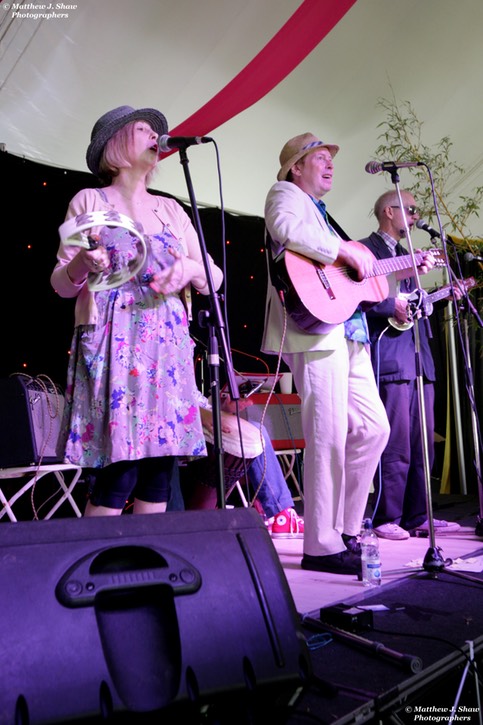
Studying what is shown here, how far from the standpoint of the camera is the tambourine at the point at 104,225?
141 cm

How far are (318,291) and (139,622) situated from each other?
1.78 m

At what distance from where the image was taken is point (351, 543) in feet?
9.00

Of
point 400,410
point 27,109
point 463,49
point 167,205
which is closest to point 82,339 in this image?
point 167,205

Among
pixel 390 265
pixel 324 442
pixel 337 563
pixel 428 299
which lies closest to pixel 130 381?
pixel 324 442

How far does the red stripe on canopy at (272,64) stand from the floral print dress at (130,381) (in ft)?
10.5

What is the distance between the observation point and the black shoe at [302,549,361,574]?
2.52 metres

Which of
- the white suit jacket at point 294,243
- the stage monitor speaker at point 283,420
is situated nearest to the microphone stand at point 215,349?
the white suit jacket at point 294,243

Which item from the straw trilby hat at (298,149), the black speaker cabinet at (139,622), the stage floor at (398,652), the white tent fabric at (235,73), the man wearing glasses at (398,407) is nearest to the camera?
the black speaker cabinet at (139,622)

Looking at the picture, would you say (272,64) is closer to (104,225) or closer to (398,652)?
(104,225)

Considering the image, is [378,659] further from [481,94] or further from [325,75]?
[481,94]

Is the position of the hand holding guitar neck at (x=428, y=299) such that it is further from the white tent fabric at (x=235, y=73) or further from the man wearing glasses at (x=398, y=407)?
the white tent fabric at (x=235, y=73)

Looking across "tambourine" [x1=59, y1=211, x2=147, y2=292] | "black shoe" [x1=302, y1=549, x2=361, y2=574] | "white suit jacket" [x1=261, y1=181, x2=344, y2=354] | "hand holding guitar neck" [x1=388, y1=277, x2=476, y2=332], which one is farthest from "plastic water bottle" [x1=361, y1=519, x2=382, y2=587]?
"tambourine" [x1=59, y1=211, x2=147, y2=292]

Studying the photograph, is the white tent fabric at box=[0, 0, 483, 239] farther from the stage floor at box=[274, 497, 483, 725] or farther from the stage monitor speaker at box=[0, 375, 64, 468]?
the stage floor at box=[274, 497, 483, 725]

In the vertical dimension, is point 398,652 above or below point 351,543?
below
